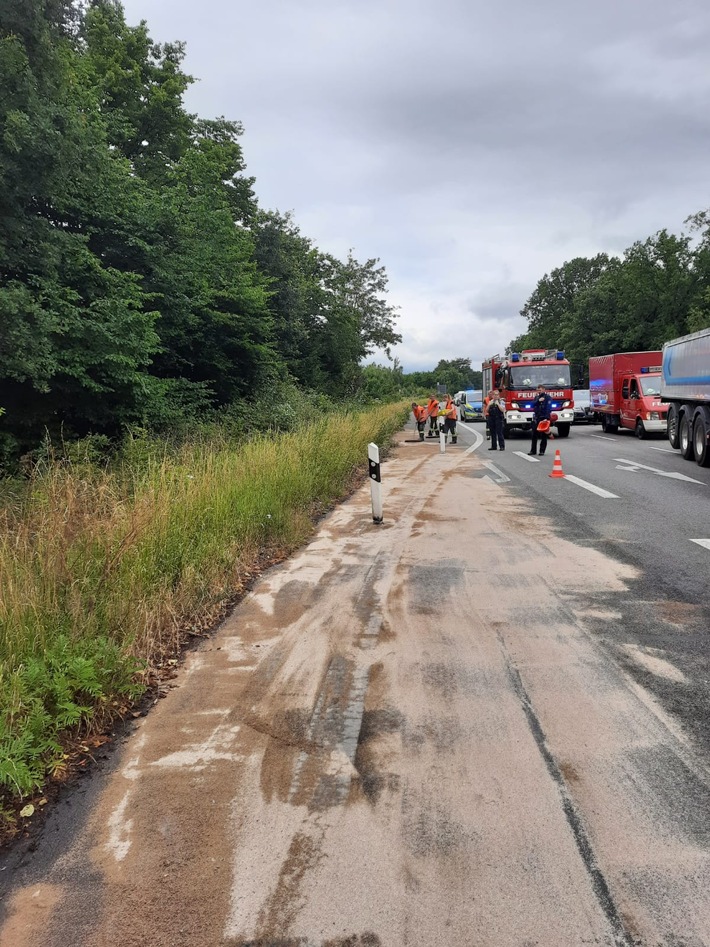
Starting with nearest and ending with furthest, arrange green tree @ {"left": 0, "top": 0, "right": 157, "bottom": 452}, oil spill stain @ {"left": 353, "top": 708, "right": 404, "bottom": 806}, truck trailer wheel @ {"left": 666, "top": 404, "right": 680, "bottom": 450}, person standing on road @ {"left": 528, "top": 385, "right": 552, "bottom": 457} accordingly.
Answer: oil spill stain @ {"left": 353, "top": 708, "right": 404, "bottom": 806} < green tree @ {"left": 0, "top": 0, "right": 157, "bottom": 452} < truck trailer wheel @ {"left": 666, "top": 404, "right": 680, "bottom": 450} < person standing on road @ {"left": 528, "top": 385, "right": 552, "bottom": 457}

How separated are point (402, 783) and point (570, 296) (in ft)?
352

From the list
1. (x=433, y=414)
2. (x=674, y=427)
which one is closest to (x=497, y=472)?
(x=674, y=427)

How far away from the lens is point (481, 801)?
9.32ft

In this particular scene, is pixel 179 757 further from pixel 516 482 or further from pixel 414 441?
pixel 414 441

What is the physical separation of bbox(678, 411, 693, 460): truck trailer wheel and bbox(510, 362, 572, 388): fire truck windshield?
828 centimetres

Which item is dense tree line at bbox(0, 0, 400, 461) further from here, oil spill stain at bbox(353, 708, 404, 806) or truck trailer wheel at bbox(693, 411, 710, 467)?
truck trailer wheel at bbox(693, 411, 710, 467)

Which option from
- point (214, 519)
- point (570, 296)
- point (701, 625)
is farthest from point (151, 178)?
point (570, 296)

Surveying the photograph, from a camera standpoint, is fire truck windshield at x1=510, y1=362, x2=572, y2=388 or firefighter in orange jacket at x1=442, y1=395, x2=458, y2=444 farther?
fire truck windshield at x1=510, y1=362, x2=572, y2=388

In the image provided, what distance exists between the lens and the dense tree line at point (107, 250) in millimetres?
8938

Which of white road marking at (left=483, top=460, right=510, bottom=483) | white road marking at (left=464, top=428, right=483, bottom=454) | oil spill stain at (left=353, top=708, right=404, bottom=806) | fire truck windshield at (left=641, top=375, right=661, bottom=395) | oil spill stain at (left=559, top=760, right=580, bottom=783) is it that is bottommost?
white road marking at (left=483, top=460, right=510, bottom=483)

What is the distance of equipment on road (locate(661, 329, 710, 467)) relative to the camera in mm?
15656

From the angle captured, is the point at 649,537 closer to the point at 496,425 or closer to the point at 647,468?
the point at 647,468

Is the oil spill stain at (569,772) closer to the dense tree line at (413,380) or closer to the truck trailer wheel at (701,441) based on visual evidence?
the truck trailer wheel at (701,441)

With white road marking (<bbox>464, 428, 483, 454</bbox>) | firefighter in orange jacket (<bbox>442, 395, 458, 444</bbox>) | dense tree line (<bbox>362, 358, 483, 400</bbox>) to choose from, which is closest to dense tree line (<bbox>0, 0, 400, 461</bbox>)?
firefighter in orange jacket (<bbox>442, 395, 458, 444</bbox>)
